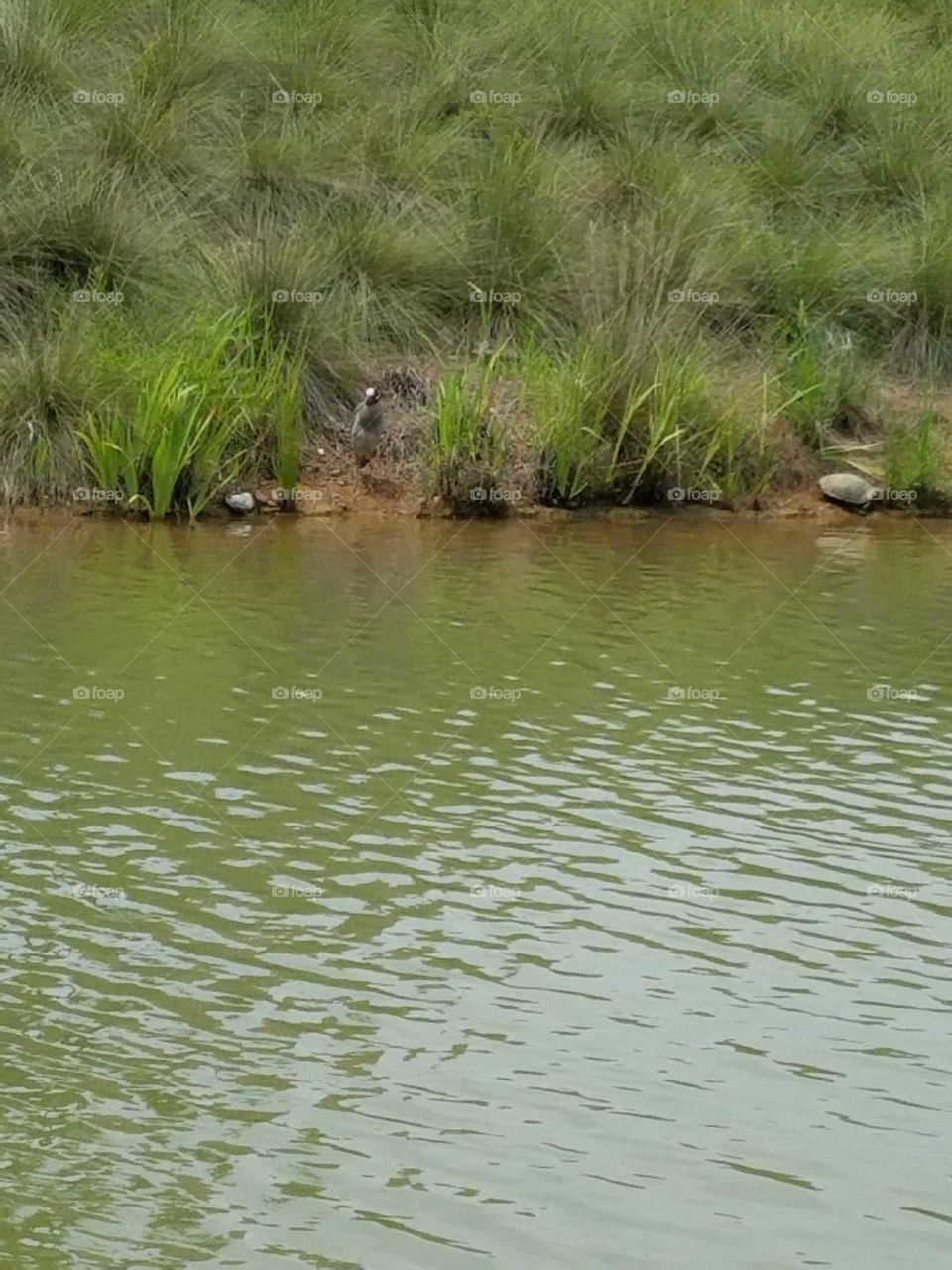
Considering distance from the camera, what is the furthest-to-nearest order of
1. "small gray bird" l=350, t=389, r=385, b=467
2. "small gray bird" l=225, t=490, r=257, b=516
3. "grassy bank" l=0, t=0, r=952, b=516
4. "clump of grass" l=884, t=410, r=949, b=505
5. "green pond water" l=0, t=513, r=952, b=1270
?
"clump of grass" l=884, t=410, r=949, b=505 < "small gray bird" l=350, t=389, r=385, b=467 < "grassy bank" l=0, t=0, r=952, b=516 < "small gray bird" l=225, t=490, r=257, b=516 < "green pond water" l=0, t=513, r=952, b=1270

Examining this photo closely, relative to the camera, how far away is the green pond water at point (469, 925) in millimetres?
4133

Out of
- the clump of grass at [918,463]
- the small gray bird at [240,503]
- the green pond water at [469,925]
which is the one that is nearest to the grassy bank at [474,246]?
the clump of grass at [918,463]

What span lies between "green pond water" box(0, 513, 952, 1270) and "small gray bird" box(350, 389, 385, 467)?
1978 millimetres

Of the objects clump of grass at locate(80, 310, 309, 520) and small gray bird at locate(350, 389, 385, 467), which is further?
small gray bird at locate(350, 389, 385, 467)

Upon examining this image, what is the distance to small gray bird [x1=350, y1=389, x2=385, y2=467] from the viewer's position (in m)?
11.4

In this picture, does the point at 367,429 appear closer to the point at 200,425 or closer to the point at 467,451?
the point at 467,451

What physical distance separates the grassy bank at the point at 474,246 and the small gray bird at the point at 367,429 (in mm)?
212

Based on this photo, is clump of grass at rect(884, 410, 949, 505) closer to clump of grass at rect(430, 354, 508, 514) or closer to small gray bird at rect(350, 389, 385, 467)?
clump of grass at rect(430, 354, 508, 514)

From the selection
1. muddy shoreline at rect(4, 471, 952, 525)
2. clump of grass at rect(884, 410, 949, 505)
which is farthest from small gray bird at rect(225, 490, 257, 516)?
clump of grass at rect(884, 410, 949, 505)

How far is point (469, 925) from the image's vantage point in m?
5.53

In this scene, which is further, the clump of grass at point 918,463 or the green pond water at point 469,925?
the clump of grass at point 918,463

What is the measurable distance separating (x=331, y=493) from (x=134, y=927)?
6.10 metres

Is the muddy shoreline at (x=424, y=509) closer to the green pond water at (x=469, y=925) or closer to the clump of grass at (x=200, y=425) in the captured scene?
the clump of grass at (x=200, y=425)

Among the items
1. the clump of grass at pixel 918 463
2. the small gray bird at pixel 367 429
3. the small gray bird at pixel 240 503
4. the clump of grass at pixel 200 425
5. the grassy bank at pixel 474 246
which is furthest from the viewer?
the clump of grass at pixel 918 463
